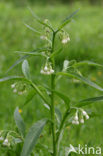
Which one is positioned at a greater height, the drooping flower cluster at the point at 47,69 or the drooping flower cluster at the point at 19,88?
the drooping flower cluster at the point at 47,69

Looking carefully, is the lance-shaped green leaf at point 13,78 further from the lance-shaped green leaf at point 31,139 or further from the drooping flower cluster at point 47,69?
the lance-shaped green leaf at point 31,139

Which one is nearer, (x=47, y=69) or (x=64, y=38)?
(x=47, y=69)

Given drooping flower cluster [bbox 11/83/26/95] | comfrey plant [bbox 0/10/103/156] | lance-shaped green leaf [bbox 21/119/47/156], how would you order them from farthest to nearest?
drooping flower cluster [bbox 11/83/26/95]
comfrey plant [bbox 0/10/103/156]
lance-shaped green leaf [bbox 21/119/47/156]

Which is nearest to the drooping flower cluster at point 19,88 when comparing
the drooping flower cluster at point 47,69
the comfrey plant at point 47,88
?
the comfrey plant at point 47,88

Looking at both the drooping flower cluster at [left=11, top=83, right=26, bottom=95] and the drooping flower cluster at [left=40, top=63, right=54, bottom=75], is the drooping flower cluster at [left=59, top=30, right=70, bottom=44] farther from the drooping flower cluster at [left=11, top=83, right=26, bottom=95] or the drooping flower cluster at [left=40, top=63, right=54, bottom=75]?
the drooping flower cluster at [left=11, top=83, right=26, bottom=95]

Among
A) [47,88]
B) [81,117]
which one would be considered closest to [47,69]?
[47,88]

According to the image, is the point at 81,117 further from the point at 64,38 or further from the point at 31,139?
the point at 64,38

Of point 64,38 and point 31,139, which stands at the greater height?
point 64,38

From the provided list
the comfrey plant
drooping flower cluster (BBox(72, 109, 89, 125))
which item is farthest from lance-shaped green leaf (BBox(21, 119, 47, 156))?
drooping flower cluster (BBox(72, 109, 89, 125))

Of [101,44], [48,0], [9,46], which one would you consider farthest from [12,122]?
[48,0]

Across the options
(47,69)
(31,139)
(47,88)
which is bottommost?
(31,139)

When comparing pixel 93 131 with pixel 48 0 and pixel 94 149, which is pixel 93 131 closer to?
pixel 94 149

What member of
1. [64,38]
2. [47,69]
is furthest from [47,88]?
[64,38]
